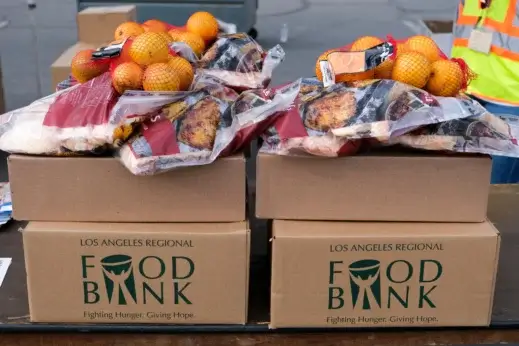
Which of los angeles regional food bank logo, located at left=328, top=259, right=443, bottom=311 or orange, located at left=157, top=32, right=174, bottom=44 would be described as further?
orange, located at left=157, top=32, right=174, bottom=44

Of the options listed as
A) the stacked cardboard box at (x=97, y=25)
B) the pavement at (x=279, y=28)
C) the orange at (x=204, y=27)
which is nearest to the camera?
the orange at (x=204, y=27)

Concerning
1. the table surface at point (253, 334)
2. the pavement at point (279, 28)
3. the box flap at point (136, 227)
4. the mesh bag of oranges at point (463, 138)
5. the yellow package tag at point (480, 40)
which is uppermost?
the mesh bag of oranges at point (463, 138)

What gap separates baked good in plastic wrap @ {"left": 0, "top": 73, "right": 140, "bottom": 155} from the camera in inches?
53.6

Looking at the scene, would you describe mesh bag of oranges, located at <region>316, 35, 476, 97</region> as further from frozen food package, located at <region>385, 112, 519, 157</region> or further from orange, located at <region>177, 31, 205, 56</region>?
orange, located at <region>177, 31, 205, 56</region>

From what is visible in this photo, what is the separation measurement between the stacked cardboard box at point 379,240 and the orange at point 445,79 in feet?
0.51

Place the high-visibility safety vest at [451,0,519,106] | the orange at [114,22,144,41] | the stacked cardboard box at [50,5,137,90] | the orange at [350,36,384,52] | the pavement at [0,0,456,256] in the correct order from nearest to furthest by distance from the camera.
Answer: the orange at [350,36,384,52] < the orange at [114,22,144,41] < the high-visibility safety vest at [451,0,519,106] < the stacked cardboard box at [50,5,137,90] < the pavement at [0,0,456,256]

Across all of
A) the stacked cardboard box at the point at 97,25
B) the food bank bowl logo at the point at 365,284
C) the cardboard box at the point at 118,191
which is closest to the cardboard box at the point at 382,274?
the food bank bowl logo at the point at 365,284

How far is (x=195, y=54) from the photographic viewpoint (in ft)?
5.54

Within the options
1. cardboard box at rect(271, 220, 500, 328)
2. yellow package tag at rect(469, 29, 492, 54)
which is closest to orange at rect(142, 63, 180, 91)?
cardboard box at rect(271, 220, 500, 328)

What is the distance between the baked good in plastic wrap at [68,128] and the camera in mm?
1361

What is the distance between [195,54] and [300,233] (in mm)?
557

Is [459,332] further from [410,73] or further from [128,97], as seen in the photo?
[128,97]

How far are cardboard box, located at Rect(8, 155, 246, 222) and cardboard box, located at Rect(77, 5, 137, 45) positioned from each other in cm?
214

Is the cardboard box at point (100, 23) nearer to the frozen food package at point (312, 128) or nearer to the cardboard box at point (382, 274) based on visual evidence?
the frozen food package at point (312, 128)
